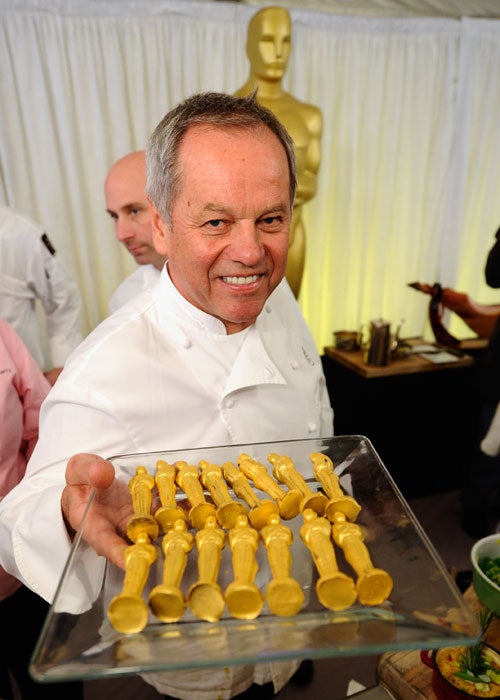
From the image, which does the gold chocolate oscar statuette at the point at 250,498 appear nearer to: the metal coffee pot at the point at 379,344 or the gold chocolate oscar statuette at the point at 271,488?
the gold chocolate oscar statuette at the point at 271,488

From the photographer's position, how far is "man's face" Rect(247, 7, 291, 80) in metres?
2.25

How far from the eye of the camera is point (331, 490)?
2.15 ft

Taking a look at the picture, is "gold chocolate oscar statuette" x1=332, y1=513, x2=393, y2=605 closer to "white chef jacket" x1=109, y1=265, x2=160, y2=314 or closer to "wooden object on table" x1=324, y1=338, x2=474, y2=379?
"white chef jacket" x1=109, y1=265, x2=160, y2=314

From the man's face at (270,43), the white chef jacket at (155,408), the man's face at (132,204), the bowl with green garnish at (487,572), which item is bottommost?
the bowl with green garnish at (487,572)

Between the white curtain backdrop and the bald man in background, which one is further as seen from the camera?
the white curtain backdrop

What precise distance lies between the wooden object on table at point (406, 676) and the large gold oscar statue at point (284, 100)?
1.94m

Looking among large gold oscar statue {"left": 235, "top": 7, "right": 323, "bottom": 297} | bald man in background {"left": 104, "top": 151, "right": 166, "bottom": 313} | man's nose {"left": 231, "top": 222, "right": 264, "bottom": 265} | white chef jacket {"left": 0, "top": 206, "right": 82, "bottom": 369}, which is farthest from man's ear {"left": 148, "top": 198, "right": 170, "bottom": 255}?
large gold oscar statue {"left": 235, "top": 7, "right": 323, "bottom": 297}

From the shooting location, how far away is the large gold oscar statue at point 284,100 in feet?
7.45

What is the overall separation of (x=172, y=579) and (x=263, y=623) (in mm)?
99

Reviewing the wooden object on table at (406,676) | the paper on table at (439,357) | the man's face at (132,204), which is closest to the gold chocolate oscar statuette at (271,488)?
the wooden object on table at (406,676)

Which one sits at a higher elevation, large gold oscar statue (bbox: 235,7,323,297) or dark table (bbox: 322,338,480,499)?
large gold oscar statue (bbox: 235,7,323,297)

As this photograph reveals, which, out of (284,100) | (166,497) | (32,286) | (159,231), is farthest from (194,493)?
(284,100)

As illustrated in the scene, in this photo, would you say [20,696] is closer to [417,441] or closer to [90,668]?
[90,668]

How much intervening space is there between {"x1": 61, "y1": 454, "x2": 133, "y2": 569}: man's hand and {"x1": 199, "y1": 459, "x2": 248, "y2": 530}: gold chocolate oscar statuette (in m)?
0.11
